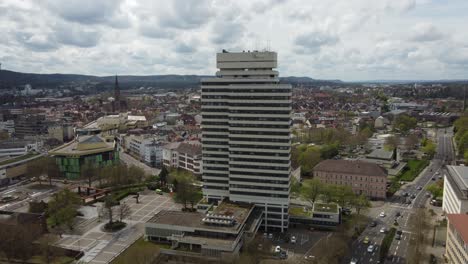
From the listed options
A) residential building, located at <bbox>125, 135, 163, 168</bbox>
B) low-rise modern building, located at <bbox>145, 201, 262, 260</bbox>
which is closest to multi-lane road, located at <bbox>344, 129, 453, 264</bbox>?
low-rise modern building, located at <bbox>145, 201, 262, 260</bbox>

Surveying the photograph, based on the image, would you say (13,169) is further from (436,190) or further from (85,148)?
(436,190)

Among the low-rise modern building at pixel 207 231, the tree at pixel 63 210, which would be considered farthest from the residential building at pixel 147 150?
the low-rise modern building at pixel 207 231

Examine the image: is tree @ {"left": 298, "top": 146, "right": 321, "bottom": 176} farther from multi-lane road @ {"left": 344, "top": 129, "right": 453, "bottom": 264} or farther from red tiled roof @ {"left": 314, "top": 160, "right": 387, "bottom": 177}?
multi-lane road @ {"left": 344, "top": 129, "right": 453, "bottom": 264}

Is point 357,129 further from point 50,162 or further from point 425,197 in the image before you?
point 50,162

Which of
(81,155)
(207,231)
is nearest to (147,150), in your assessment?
(81,155)

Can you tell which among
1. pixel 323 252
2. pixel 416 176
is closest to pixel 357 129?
pixel 416 176

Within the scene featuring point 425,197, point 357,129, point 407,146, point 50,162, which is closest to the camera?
point 425,197

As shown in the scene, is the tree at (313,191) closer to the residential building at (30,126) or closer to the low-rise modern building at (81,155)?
the low-rise modern building at (81,155)
